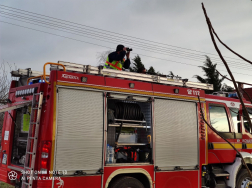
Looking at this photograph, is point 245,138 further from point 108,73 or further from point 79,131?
point 79,131

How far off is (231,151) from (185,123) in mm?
1655

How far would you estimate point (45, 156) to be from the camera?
471 cm

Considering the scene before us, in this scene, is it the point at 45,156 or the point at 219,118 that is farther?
the point at 219,118

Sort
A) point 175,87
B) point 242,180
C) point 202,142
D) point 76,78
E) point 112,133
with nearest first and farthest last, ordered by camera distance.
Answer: point 76,78, point 112,133, point 175,87, point 202,142, point 242,180

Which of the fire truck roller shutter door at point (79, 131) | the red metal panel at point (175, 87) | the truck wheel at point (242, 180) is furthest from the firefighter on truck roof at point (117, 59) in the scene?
the truck wheel at point (242, 180)

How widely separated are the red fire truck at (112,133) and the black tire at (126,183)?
2 cm

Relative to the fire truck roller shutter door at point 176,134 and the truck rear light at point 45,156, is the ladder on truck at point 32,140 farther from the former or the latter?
the fire truck roller shutter door at point 176,134

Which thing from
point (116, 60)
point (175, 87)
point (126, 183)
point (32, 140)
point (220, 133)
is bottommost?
point (126, 183)

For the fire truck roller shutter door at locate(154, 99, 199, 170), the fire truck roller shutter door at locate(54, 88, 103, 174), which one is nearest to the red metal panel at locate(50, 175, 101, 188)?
the fire truck roller shutter door at locate(54, 88, 103, 174)

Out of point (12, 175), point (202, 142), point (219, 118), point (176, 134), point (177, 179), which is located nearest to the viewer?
point (12, 175)

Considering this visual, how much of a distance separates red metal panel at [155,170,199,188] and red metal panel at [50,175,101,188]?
1.29m

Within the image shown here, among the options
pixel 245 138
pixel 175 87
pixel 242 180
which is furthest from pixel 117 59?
pixel 242 180

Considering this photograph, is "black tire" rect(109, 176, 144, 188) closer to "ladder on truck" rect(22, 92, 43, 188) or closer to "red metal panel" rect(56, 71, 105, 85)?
"ladder on truck" rect(22, 92, 43, 188)

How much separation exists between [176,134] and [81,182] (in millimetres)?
2334
